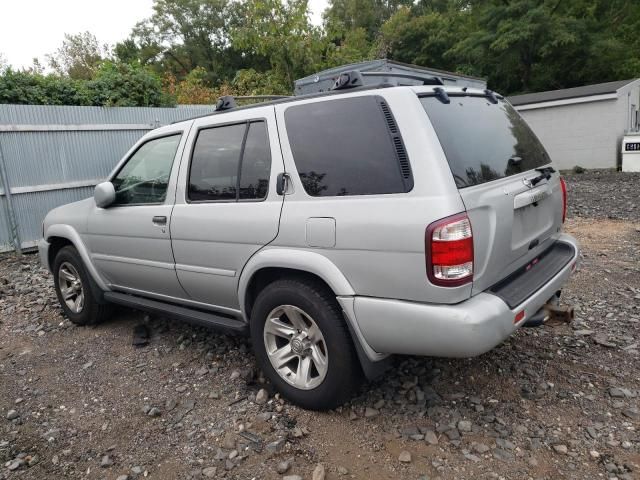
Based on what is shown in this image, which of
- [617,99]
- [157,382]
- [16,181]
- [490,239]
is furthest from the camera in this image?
[617,99]

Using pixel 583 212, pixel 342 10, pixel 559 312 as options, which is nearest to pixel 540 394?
pixel 559 312

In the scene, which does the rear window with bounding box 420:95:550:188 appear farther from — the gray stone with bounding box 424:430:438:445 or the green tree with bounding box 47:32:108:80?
the green tree with bounding box 47:32:108:80

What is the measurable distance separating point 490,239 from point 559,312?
91 centimetres

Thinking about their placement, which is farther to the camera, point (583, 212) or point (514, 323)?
point (583, 212)

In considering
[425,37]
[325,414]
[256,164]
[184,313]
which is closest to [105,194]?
[184,313]

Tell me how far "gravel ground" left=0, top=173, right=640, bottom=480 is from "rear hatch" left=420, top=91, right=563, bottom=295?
877 millimetres

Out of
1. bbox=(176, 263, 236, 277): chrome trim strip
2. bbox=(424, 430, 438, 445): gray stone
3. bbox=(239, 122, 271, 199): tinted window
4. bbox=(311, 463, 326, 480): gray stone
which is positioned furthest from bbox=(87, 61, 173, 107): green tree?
bbox=(424, 430, 438, 445): gray stone

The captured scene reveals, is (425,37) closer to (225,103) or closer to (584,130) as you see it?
(584,130)

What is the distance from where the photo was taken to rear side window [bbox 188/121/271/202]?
3088 mm

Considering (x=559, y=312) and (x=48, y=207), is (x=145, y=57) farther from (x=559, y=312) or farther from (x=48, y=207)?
(x=559, y=312)

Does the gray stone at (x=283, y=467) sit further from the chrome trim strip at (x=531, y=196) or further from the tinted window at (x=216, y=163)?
the chrome trim strip at (x=531, y=196)

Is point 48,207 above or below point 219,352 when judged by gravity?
above

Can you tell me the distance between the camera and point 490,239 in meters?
2.48

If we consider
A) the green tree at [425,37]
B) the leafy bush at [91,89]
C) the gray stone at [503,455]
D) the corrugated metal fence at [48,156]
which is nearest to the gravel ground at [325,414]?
the gray stone at [503,455]
